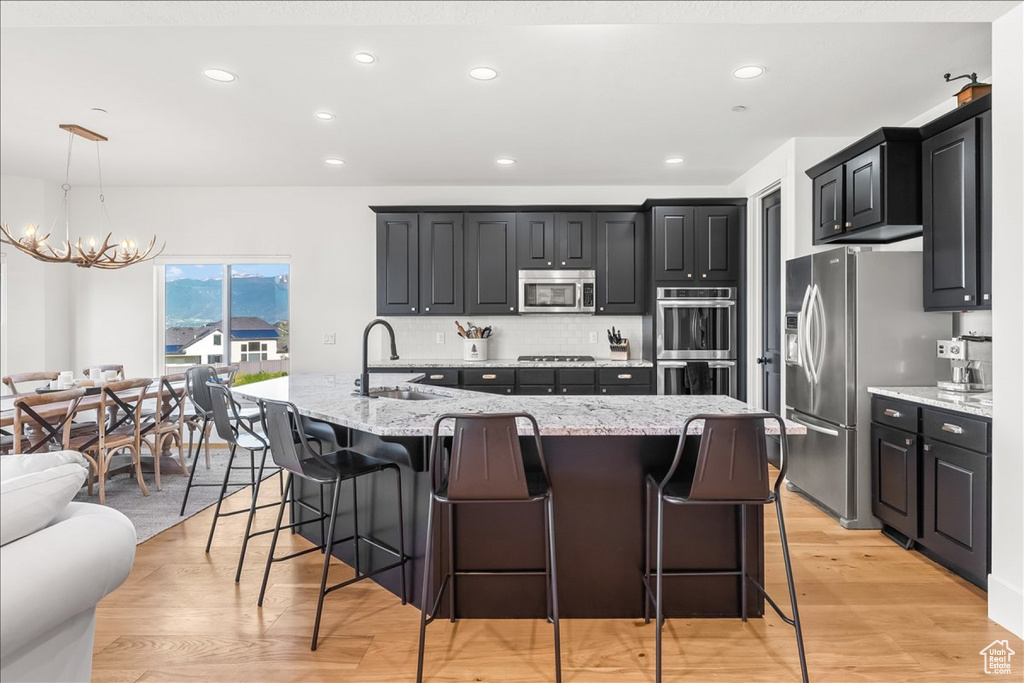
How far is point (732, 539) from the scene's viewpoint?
2.36m

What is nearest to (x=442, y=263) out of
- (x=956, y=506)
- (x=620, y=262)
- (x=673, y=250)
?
(x=620, y=262)

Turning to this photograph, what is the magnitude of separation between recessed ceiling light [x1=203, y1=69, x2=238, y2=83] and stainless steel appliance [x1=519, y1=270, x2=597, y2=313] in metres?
2.88

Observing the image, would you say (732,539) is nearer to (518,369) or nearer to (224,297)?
(518,369)

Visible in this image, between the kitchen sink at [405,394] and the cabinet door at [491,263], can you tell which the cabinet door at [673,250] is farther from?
the kitchen sink at [405,394]

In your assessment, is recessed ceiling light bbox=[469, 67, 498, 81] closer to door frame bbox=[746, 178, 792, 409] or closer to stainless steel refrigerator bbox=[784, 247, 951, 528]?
stainless steel refrigerator bbox=[784, 247, 951, 528]

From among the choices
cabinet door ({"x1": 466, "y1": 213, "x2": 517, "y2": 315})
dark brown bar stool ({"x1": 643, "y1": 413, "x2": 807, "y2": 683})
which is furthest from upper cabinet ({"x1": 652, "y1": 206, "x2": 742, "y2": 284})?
dark brown bar stool ({"x1": 643, "y1": 413, "x2": 807, "y2": 683})

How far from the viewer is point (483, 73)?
314 cm

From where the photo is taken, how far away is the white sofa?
1146 mm

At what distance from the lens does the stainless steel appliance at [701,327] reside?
17.0ft

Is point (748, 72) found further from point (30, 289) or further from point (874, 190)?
point (30, 289)

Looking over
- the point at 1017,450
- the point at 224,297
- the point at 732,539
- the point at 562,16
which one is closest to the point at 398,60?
the point at 562,16

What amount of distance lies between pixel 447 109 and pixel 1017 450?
3.34 metres

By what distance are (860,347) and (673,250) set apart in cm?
215

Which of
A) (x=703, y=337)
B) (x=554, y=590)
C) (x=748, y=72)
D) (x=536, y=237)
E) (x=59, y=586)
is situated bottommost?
(x=554, y=590)
